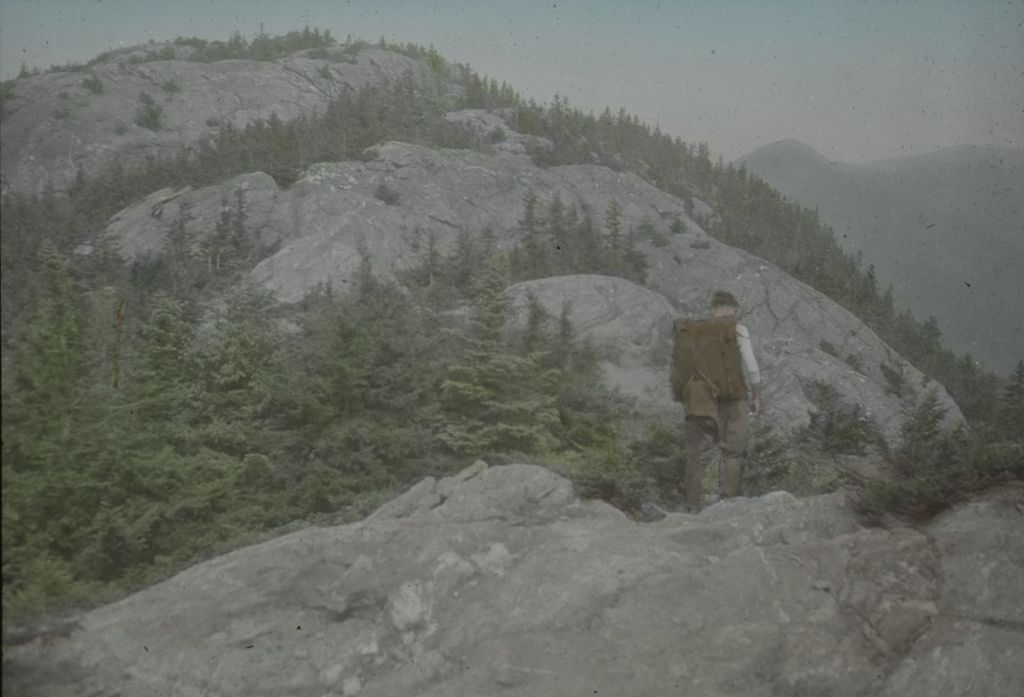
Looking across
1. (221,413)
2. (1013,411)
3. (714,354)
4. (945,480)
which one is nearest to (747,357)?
(714,354)

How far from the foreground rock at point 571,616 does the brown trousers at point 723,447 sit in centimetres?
84

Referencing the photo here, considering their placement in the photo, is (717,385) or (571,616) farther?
(717,385)

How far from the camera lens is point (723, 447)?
5.71 m

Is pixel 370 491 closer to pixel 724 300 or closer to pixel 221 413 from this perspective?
pixel 221 413

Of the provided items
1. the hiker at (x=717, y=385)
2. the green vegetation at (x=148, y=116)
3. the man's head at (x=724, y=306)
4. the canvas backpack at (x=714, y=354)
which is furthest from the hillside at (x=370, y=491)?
the green vegetation at (x=148, y=116)

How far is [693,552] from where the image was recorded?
4711mm

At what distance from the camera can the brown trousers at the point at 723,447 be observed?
568cm

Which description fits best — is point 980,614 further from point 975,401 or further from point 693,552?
point 975,401

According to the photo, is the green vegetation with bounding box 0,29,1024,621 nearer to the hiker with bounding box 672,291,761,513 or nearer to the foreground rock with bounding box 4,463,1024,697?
the foreground rock with bounding box 4,463,1024,697

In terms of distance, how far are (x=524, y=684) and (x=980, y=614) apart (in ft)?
11.1

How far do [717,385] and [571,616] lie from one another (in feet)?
8.43

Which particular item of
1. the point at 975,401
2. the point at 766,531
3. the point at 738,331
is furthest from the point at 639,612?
the point at 975,401

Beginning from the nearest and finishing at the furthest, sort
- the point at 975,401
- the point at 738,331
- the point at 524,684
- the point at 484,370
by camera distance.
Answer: the point at 524,684, the point at 738,331, the point at 484,370, the point at 975,401

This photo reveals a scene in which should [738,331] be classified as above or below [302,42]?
below
